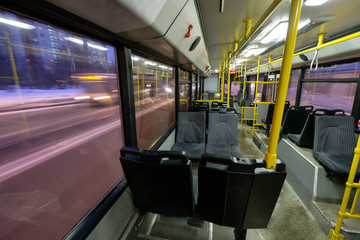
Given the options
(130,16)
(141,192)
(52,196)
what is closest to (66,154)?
(52,196)

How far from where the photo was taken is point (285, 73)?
Answer: 786 mm

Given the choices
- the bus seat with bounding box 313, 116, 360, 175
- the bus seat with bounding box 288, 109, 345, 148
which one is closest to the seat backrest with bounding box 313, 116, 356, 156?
the bus seat with bounding box 313, 116, 360, 175

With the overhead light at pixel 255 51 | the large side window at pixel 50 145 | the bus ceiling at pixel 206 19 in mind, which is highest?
the overhead light at pixel 255 51

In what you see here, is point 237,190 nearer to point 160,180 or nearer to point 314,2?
point 160,180

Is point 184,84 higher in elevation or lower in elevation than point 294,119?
higher

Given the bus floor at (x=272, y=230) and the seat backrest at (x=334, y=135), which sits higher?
the seat backrest at (x=334, y=135)

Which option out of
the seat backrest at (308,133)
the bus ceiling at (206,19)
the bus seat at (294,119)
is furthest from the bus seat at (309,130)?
the bus ceiling at (206,19)

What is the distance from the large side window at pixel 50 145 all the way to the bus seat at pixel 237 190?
3.90 feet

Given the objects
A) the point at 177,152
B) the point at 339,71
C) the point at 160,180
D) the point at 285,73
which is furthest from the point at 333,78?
the point at 160,180

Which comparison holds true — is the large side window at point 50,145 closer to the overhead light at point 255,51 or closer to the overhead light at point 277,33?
the overhead light at point 277,33

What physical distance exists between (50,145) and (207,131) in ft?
15.9

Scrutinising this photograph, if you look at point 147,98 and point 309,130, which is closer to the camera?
point 309,130

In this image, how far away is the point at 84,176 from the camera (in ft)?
9.18

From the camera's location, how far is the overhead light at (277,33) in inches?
82.0
